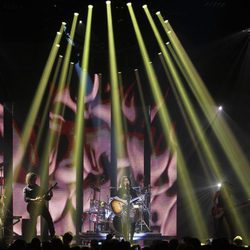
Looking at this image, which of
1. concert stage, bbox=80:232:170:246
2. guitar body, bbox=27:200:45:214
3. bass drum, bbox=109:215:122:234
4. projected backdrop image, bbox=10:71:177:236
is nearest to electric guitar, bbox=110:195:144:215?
bass drum, bbox=109:215:122:234

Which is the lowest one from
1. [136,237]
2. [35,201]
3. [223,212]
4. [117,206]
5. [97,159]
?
[136,237]

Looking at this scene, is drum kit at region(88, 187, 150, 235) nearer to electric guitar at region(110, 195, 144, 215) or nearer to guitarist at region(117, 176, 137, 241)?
electric guitar at region(110, 195, 144, 215)

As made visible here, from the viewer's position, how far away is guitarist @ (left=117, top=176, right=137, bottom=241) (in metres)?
11.3

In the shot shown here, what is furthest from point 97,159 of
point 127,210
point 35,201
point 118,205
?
point 35,201

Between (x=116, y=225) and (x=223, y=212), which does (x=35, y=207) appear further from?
(x=223, y=212)

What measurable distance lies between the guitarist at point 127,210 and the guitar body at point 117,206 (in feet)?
0.26

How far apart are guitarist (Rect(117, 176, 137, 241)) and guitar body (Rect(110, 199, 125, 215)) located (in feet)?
0.26

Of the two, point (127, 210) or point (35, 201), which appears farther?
point (127, 210)

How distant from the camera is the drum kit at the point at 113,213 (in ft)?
38.0

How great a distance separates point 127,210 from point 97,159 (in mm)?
1982

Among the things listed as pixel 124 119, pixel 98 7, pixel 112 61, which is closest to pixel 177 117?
pixel 124 119

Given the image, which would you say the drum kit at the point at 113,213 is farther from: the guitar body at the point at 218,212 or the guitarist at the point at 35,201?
the guitar body at the point at 218,212

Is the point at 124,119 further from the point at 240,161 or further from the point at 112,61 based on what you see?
the point at 240,161

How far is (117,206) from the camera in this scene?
11609mm
